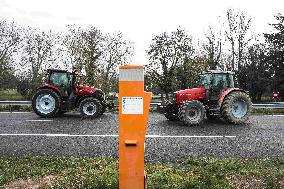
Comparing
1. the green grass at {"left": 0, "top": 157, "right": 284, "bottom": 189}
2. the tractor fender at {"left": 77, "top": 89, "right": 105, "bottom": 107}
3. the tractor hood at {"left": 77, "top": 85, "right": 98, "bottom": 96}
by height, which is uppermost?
the tractor hood at {"left": 77, "top": 85, "right": 98, "bottom": 96}

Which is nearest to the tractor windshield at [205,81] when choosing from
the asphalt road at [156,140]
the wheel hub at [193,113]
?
the wheel hub at [193,113]

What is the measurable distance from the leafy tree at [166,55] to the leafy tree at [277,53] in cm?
863

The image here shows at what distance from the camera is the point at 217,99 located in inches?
529

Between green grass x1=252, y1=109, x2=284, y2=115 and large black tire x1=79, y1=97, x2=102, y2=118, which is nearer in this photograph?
large black tire x1=79, y1=97, x2=102, y2=118

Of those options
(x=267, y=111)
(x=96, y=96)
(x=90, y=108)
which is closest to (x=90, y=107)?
(x=90, y=108)

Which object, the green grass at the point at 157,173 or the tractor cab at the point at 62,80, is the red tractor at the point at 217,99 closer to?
the tractor cab at the point at 62,80

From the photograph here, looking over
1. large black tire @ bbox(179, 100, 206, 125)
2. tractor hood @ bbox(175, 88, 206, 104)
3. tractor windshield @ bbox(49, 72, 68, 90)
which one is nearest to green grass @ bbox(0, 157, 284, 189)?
large black tire @ bbox(179, 100, 206, 125)

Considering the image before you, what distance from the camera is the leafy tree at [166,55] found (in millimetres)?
35188

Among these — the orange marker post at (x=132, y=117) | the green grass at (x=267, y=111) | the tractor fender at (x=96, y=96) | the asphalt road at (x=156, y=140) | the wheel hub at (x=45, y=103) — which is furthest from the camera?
the green grass at (x=267, y=111)

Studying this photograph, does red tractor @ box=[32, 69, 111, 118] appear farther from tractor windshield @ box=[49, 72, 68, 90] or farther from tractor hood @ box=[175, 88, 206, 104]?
tractor hood @ box=[175, 88, 206, 104]

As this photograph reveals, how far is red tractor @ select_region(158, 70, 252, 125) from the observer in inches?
512

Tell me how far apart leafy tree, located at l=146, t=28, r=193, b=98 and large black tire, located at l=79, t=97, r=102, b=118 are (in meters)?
20.2

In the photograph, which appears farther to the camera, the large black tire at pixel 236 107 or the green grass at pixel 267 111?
the green grass at pixel 267 111

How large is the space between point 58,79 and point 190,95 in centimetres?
575
